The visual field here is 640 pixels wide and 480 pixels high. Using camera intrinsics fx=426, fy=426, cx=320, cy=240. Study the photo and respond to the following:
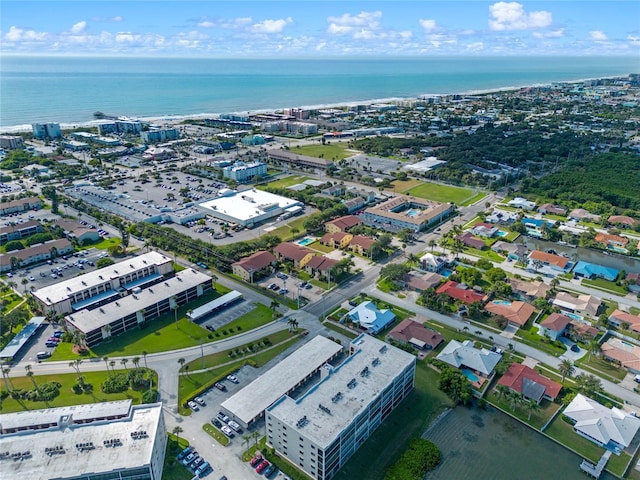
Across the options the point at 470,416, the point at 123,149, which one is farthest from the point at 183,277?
the point at 123,149

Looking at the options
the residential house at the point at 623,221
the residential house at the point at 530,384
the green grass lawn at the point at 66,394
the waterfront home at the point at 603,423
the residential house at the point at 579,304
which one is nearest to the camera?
the waterfront home at the point at 603,423

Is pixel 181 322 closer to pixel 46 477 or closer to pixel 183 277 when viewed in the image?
pixel 183 277

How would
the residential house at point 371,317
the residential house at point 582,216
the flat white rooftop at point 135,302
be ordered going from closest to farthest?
the flat white rooftop at point 135,302
the residential house at point 371,317
the residential house at point 582,216

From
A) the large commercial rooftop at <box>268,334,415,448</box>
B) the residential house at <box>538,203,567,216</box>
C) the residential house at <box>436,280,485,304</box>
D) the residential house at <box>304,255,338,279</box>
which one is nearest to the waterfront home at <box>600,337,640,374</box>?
the residential house at <box>436,280,485,304</box>

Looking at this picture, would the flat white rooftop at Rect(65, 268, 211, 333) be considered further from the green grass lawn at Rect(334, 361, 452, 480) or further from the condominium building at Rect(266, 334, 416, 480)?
the green grass lawn at Rect(334, 361, 452, 480)

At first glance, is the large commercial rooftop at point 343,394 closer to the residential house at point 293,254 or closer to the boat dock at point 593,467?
the boat dock at point 593,467

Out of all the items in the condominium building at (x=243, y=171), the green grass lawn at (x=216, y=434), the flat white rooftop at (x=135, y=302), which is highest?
the condominium building at (x=243, y=171)

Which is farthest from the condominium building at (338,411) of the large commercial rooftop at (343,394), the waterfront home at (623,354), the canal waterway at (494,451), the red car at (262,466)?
the waterfront home at (623,354)
